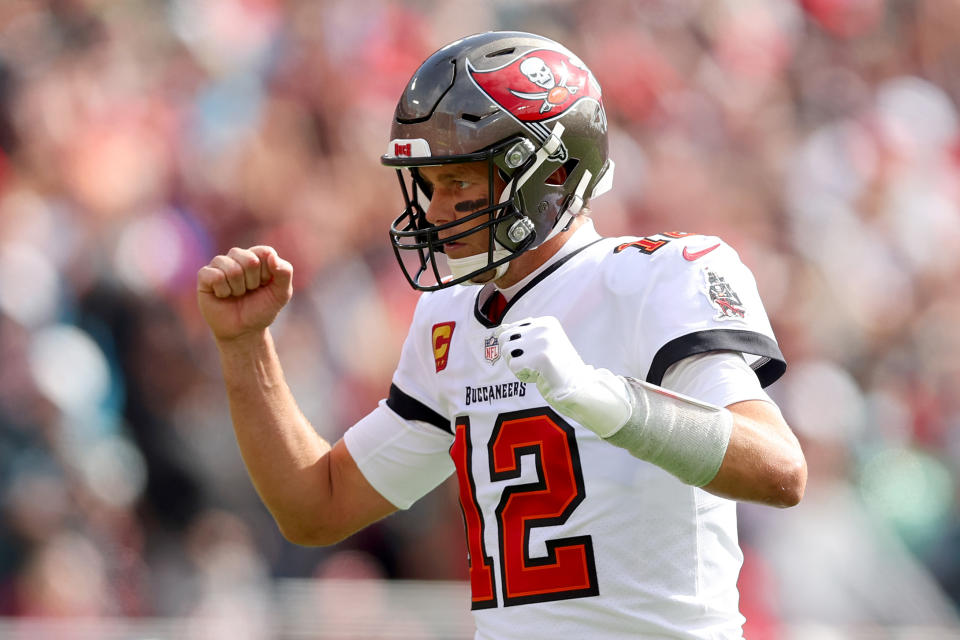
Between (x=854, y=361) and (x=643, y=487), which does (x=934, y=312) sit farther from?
(x=643, y=487)

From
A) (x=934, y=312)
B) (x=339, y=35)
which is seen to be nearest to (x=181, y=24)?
(x=339, y=35)

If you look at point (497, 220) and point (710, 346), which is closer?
point (710, 346)

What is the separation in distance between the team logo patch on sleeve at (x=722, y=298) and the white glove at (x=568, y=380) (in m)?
0.40

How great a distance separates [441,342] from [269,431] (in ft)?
1.75

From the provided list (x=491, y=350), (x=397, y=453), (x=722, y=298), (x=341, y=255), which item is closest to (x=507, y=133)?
(x=491, y=350)

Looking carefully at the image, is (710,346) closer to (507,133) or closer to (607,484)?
(607,484)

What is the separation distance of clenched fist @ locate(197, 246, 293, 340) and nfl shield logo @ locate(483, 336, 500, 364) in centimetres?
57

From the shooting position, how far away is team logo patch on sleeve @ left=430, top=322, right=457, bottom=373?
3.24 m

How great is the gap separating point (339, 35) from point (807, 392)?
3668 millimetres

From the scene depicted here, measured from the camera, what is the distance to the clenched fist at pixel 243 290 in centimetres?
326

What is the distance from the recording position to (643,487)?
2.77 m

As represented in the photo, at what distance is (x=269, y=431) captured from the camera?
3.38 m

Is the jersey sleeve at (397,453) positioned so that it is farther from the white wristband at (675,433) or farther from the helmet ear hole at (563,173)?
the white wristband at (675,433)

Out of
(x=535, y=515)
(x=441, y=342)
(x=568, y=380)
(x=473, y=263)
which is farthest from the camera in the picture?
(x=441, y=342)
